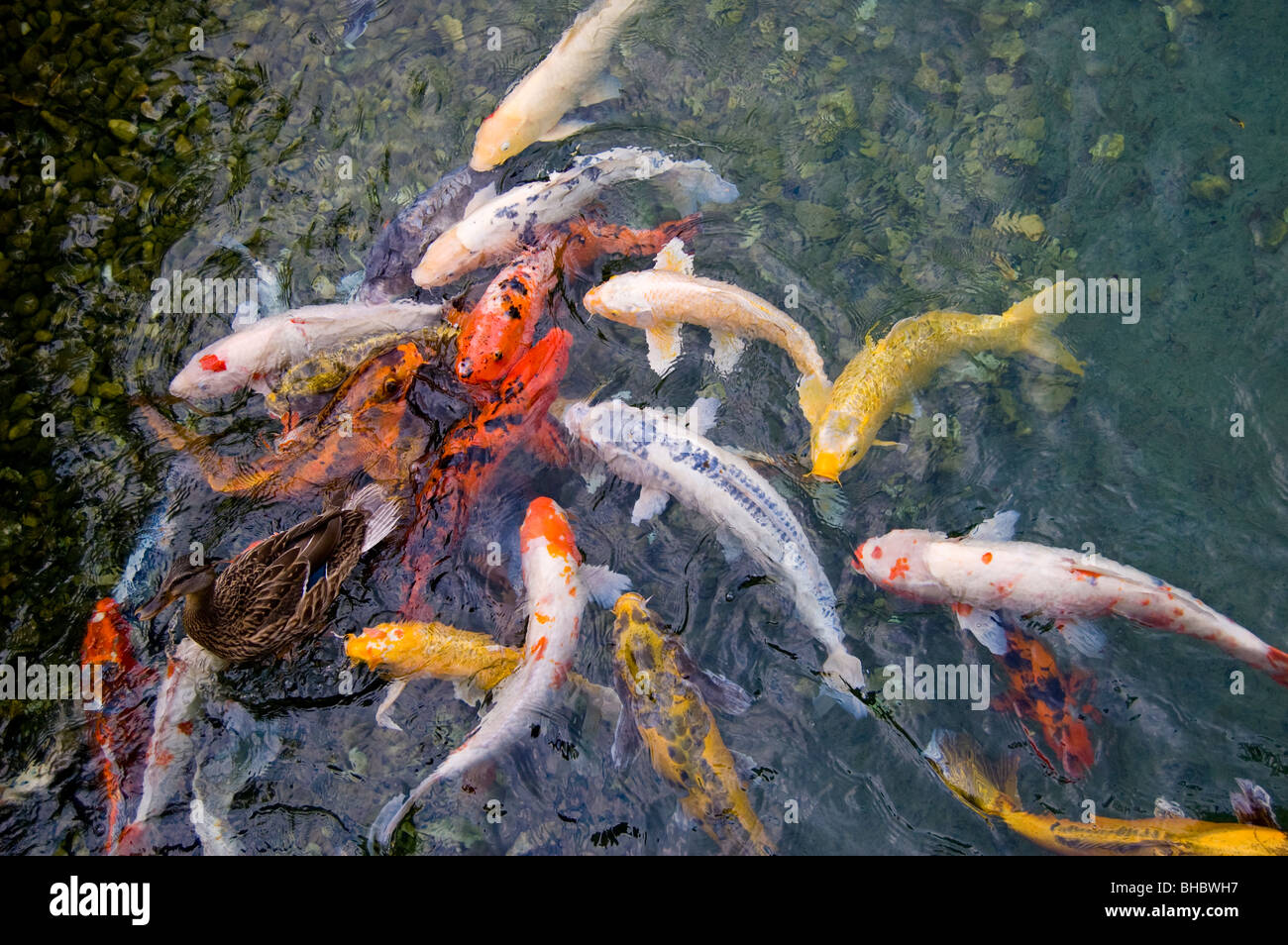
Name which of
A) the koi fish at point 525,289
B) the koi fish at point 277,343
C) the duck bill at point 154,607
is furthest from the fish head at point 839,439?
the duck bill at point 154,607

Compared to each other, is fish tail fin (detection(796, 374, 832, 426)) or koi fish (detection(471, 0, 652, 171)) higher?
koi fish (detection(471, 0, 652, 171))

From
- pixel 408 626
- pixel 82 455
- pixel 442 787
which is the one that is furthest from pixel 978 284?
pixel 82 455

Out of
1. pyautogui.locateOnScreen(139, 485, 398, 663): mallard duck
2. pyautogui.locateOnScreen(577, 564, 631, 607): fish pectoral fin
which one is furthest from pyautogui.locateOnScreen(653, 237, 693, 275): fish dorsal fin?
pyautogui.locateOnScreen(139, 485, 398, 663): mallard duck

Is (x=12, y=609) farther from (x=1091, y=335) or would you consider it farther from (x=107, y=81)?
(x=1091, y=335)

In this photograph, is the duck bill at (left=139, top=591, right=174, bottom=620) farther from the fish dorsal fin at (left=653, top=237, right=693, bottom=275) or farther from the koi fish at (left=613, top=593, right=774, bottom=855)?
the fish dorsal fin at (left=653, top=237, right=693, bottom=275)

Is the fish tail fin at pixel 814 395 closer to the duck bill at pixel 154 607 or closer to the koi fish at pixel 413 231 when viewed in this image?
the koi fish at pixel 413 231

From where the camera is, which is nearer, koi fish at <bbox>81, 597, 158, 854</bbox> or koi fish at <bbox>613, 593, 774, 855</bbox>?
koi fish at <bbox>613, 593, 774, 855</bbox>

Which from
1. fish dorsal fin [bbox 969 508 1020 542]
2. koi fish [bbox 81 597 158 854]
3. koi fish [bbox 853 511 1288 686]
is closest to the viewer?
koi fish [bbox 853 511 1288 686]
